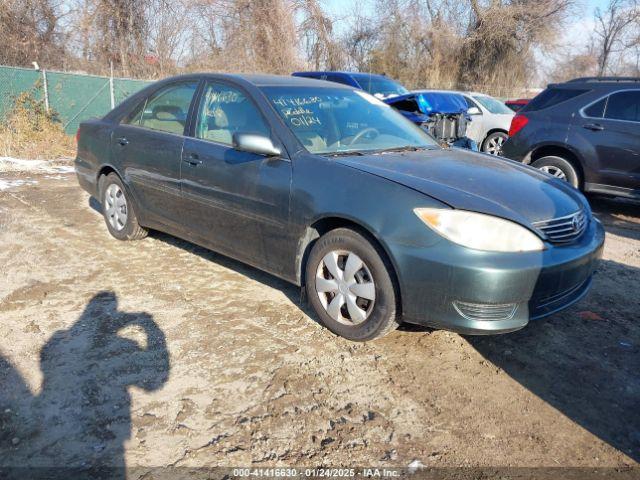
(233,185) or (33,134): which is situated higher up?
(233,185)

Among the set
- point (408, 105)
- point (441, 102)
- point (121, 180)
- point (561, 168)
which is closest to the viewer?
point (121, 180)

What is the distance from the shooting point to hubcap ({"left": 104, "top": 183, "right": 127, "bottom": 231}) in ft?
16.9

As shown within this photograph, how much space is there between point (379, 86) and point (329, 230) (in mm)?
9914

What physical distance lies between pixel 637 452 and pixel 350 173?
6.70ft

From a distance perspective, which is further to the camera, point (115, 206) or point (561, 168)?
point (561, 168)

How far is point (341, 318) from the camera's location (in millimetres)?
3383

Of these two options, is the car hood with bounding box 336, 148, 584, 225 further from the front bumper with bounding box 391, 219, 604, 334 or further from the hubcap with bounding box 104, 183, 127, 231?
the hubcap with bounding box 104, 183, 127, 231

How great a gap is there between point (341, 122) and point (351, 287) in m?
1.37

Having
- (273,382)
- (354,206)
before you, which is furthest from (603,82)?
(273,382)

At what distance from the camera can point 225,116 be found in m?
4.13

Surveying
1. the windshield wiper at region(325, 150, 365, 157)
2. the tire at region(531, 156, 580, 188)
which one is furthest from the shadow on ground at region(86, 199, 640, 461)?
the tire at region(531, 156, 580, 188)

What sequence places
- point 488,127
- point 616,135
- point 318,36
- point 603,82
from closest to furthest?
point 616,135 → point 603,82 → point 488,127 → point 318,36

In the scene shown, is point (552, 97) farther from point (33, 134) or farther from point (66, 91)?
point (66, 91)

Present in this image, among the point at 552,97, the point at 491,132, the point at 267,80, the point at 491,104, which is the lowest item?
the point at 491,132
